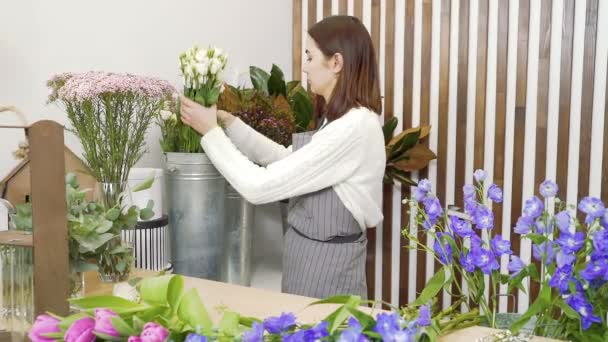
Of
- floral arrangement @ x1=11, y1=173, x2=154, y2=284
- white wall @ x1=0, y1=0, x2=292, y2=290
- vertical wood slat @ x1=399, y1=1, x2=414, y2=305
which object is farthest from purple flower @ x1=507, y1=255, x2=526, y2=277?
vertical wood slat @ x1=399, y1=1, x2=414, y2=305

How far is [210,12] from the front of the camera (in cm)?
270

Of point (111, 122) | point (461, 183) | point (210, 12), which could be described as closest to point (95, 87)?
point (111, 122)

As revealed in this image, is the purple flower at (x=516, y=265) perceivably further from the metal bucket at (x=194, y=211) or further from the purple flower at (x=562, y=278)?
the metal bucket at (x=194, y=211)

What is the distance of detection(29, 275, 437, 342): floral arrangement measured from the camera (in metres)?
0.62

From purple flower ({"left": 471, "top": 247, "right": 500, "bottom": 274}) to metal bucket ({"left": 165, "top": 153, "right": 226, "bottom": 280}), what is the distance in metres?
1.32

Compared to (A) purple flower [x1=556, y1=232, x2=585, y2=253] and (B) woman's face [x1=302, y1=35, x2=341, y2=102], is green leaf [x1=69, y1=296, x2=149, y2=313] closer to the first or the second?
(A) purple flower [x1=556, y1=232, x2=585, y2=253]

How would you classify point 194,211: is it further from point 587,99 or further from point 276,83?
point 587,99

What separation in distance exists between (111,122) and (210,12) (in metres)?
1.23

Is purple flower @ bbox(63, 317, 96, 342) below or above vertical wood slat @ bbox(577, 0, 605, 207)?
below

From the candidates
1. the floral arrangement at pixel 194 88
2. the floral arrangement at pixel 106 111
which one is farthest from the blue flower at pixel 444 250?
the floral arrangement at pixel 194 88

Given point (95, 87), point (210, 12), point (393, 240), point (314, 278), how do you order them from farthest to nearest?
point (393, 240)
point (210, 12)
point (314, 278)
point (95, 87)

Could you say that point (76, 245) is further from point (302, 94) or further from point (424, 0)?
point (424, 0)

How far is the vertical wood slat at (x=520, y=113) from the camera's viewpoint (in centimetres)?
284

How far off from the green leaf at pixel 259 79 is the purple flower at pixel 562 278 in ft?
6.48
